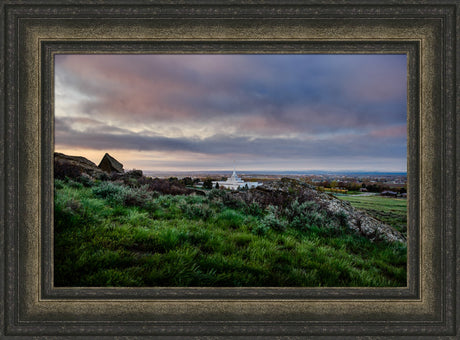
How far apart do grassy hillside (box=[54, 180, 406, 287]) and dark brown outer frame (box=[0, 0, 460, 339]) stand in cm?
19

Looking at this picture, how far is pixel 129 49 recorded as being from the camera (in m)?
2.65

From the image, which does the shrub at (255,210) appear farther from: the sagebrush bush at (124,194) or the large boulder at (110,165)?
the large boulder at (110,165)

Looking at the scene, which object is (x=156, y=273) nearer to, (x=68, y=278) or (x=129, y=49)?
(x=68, y=278)

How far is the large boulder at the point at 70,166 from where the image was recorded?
9.11ft

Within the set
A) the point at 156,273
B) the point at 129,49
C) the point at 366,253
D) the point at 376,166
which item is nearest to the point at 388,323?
the point at 366,253

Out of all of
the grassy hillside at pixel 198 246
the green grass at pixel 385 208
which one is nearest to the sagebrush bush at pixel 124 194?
the grassy hillside at pixel 198 246

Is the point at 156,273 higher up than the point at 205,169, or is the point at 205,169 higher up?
the point at 205,169

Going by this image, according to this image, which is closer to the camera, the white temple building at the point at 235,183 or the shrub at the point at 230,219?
the shrub at the point at 230,219

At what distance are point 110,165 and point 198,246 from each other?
2.10m

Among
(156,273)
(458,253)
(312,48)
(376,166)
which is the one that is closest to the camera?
(156,273)

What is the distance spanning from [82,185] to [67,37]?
7.74ft

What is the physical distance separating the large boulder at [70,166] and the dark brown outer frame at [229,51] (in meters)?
0.20

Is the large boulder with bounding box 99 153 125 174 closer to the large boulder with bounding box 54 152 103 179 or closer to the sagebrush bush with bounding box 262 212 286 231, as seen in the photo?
the large boulder with bounding box 54 152 103 179

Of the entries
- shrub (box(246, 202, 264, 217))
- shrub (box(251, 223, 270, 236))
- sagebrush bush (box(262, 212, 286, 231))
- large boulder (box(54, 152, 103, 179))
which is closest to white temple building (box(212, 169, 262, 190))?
shrub (box(246, 202, 264, 217))
